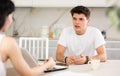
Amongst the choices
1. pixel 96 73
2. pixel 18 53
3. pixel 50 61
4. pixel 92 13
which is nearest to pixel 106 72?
pixel 96 73

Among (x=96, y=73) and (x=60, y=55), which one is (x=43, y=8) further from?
(x=96, y=73)

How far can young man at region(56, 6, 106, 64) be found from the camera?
2.18 metres

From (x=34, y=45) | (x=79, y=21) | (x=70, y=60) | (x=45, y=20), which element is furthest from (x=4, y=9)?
(x=45, y=20)

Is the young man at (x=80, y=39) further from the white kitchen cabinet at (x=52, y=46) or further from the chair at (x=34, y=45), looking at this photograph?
the white kitchen cabinet at (x=52, y=46)

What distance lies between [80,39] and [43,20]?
160 centimetres

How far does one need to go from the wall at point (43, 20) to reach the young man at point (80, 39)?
143 cm

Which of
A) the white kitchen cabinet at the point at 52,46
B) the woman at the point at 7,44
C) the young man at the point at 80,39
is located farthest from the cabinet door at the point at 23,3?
the woman at the point at 7,44

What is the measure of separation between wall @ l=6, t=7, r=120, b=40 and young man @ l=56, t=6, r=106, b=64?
1.43 metres

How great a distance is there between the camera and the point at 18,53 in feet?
3.50

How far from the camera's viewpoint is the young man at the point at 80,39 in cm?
218

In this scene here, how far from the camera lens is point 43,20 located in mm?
3730

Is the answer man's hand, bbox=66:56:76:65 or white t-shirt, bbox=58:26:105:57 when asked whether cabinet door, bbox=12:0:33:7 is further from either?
man's hand, bbox=66:56:76:65

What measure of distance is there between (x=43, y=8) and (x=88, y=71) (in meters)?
2.35

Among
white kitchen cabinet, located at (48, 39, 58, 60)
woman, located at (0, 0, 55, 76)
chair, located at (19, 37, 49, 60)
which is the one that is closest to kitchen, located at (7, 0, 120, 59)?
white kitchen cabinet, located at (48, 39, 58, 60)
